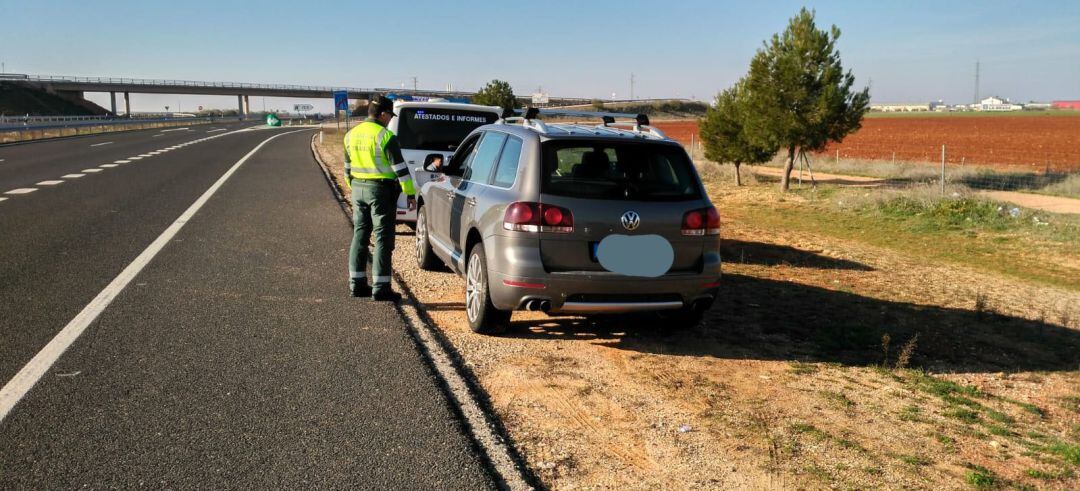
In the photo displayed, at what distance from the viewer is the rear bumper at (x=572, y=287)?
5.68 m

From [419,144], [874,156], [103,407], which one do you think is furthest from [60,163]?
[874,156]

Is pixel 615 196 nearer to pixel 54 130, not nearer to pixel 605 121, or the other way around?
pixel 605 121

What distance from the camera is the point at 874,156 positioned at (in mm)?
37312

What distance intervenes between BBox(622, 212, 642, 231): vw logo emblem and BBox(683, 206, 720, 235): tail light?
15.1 inches

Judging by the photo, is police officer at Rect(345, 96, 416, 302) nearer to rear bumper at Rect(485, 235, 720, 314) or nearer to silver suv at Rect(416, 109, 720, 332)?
silver suv at Rect(416, 109, 720, 332)

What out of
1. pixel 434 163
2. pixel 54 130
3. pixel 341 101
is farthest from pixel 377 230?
pixel 54 130

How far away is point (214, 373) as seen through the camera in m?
5.11

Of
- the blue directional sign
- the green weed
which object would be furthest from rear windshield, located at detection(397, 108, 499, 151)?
the blue directional sign

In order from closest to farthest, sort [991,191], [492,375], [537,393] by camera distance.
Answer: [537,393]
[492,375]
[991,191]

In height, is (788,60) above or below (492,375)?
above

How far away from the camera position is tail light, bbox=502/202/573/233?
5672 millimetres

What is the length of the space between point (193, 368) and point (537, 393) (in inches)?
86.3

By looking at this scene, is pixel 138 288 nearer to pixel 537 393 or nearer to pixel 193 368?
pixel 193 368

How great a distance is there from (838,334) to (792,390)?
5.94 feet
